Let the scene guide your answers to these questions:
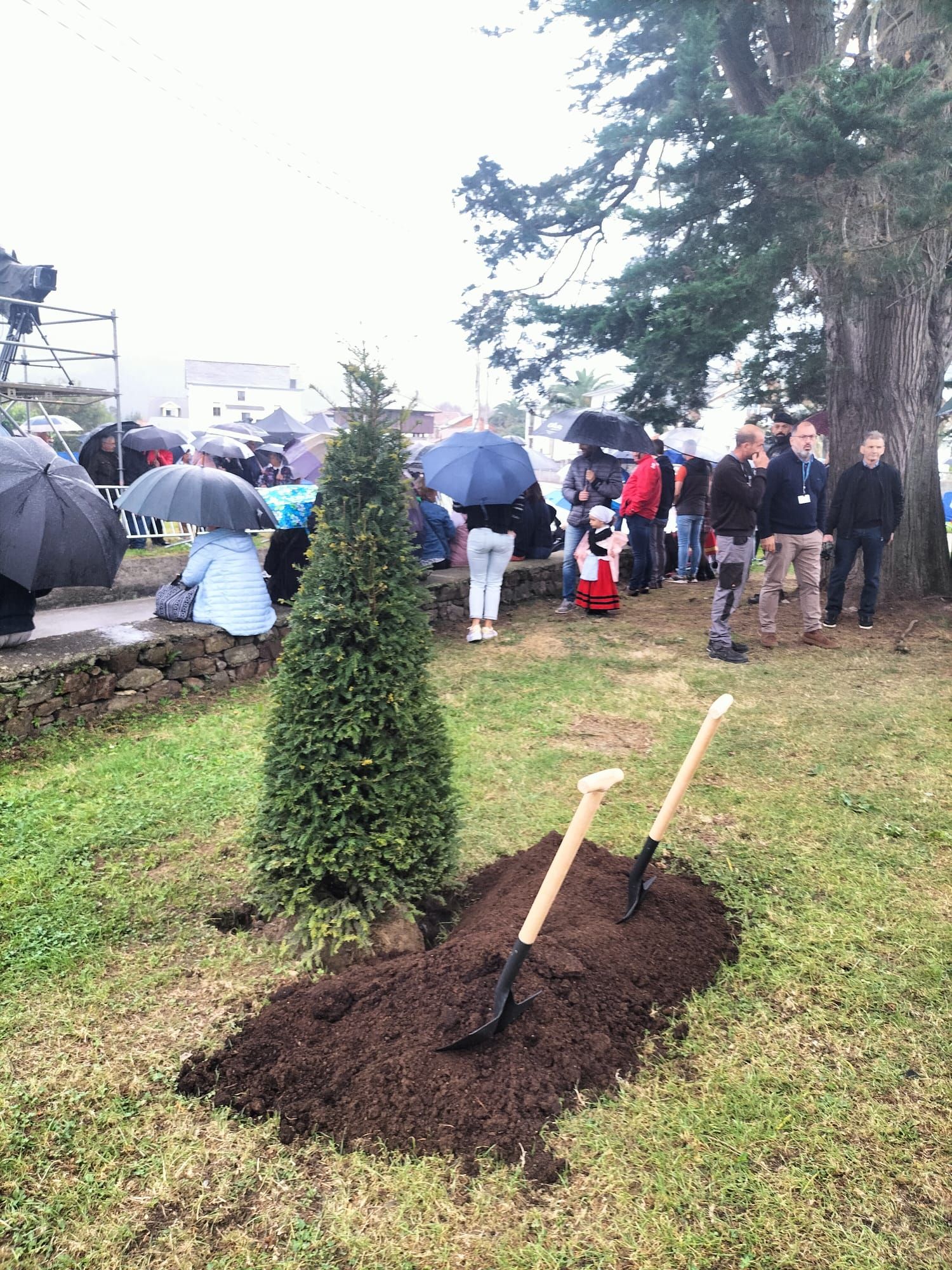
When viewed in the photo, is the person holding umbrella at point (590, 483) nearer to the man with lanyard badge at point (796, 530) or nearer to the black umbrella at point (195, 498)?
the man with lanyard badge at point (796, 530)

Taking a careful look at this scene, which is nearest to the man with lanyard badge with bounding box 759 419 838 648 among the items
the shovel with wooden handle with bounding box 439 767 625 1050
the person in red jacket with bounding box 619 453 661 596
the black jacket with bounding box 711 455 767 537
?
the black jacket with bounding box 711 455 767 537

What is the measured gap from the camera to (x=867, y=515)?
8.37 meters

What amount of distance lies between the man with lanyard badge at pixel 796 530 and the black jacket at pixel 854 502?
8.2 inches

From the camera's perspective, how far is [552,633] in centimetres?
887

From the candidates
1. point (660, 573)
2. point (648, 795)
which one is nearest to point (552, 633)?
point (660, 573)

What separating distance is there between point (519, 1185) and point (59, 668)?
4.53 metres

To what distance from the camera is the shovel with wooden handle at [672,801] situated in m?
2.78

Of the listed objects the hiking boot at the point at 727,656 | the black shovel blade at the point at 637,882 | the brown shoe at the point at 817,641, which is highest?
the brown shoe at the point at 817,641

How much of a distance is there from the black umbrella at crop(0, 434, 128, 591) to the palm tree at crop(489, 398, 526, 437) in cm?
6410

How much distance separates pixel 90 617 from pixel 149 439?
5359mm

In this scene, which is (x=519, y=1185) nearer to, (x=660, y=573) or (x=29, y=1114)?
(x=29, y=1114)

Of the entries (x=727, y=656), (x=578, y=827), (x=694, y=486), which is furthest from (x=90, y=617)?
(x=694, y=486)

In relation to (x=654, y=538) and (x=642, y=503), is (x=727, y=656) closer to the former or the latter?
(x=642, y=503)

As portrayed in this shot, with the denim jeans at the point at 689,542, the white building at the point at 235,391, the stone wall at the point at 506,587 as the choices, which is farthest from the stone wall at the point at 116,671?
the white building at the point at 235,391
